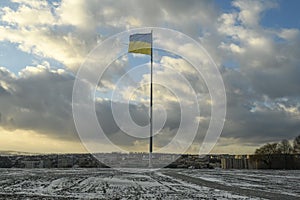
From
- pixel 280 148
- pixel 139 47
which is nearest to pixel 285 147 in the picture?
pixel 280 148

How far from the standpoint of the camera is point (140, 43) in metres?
45.6

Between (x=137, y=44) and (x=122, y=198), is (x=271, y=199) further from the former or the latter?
(x=137, y=44)

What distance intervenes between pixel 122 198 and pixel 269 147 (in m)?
59.3

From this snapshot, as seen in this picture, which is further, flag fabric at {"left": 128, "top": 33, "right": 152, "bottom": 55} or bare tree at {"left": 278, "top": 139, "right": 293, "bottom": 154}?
bare tree at {"left": 278, "top": 139, "right": 293, "bottom": 154}

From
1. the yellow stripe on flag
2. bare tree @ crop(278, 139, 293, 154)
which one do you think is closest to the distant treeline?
bare tree @ crop(278, 139, 293, 154)

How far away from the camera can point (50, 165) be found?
48250 millimetres

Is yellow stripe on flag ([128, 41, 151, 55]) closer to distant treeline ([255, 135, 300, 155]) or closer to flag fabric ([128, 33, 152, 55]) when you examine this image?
flag fabric ([128, 33, 152, 55])

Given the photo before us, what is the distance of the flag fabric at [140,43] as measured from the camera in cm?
4529

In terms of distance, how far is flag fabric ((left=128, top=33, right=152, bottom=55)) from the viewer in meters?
45.3

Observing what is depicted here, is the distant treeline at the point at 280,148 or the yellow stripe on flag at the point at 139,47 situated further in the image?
the distant treeline at the point at 280,148

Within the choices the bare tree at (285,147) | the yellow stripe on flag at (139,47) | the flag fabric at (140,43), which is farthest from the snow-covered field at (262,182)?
the bare tree at (285,147)

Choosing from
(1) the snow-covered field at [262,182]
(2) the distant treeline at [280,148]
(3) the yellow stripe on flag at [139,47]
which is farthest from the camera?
(2) the distant treeline at [280,148]

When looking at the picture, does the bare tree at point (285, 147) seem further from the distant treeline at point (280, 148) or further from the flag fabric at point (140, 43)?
the flag fabric at point (140, 43)

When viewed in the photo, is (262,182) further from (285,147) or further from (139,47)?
(285,147)
